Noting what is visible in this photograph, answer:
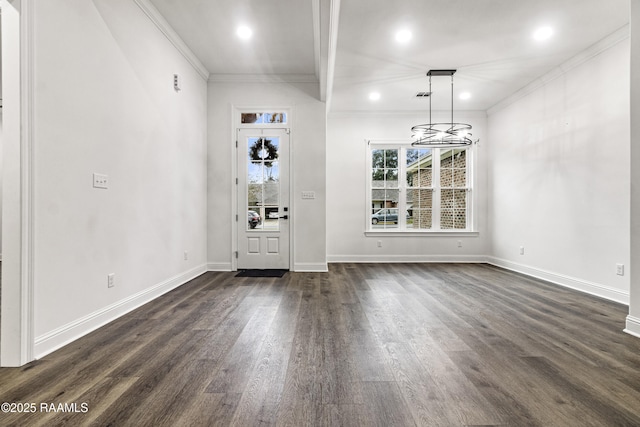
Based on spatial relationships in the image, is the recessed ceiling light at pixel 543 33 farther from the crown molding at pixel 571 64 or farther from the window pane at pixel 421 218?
the window pane at pixel 421 218

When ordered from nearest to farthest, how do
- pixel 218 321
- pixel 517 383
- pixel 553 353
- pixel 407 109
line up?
pixel 517 383 → pixel 553 353 → pixel 218 321 → pixel 407 109

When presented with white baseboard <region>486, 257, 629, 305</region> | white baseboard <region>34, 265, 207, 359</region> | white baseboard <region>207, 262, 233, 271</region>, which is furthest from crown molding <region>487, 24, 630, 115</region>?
white baseboard <region>34, 265, 207, 359</region>

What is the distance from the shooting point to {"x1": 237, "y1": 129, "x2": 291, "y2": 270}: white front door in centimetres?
529

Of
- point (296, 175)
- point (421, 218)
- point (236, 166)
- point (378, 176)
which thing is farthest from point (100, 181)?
point (421, 218)

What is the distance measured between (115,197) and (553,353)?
145 inches

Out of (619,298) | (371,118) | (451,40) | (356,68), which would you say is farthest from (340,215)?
(619,298)

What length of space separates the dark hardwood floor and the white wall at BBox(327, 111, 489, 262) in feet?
9.46

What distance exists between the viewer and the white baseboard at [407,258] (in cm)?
641

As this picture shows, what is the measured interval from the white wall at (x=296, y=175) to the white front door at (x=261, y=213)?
0.17 metres

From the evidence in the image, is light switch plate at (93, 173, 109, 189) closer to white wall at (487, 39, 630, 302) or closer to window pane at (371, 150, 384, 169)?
window pane at (371, 150, 384, 169)

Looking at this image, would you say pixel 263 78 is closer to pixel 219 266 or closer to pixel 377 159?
pixel 377 159

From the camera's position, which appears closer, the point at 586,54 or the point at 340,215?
the point at 586,54

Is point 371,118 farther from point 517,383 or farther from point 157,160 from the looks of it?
point 517,383

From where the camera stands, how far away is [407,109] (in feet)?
20.8
